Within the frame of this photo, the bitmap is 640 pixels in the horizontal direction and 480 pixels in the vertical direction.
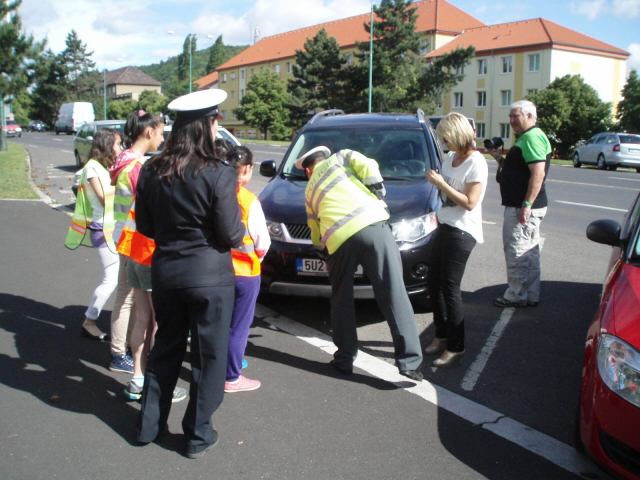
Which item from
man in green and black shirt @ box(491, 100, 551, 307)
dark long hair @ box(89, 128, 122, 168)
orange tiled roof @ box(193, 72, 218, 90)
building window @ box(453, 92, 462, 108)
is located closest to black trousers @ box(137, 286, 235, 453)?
dark long hair @ box(89, 128, 122, 168)

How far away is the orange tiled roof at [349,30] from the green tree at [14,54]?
38.8m

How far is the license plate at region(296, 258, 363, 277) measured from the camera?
541 cm

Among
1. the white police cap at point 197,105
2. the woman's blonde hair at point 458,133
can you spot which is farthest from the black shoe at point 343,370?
the white police cap at point 197,105

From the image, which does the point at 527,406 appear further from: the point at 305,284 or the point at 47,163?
the point at 47,163

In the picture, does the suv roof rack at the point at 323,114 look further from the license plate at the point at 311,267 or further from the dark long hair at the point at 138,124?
the dark long hair at the point at 138,124

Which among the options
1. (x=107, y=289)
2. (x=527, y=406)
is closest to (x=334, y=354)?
(x=527, y=406)

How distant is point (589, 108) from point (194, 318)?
47259 millimetres

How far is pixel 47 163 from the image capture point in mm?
26141

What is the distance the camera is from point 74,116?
60.7 meters

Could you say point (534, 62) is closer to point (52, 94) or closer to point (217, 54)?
point (52, 94)

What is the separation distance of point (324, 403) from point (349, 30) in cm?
8449

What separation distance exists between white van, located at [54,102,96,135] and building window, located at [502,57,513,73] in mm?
39447

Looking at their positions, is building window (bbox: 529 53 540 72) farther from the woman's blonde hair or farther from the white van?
the woman's blonde hair

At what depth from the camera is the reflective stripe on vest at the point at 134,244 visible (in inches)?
150
